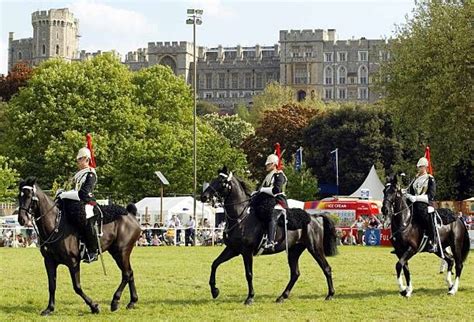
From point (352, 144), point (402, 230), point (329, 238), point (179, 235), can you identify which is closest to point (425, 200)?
point (402, 230)

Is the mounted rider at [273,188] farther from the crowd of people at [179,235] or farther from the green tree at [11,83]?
the green tree at [11,83]

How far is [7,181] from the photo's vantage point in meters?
57.9

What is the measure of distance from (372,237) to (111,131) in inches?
1136

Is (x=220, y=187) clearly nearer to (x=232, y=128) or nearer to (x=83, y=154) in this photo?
(x=83, y=154)

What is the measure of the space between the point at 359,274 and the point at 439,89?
943 inches

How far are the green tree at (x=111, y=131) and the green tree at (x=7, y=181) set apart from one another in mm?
2579

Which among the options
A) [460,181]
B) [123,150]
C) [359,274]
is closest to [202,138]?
[123,150]

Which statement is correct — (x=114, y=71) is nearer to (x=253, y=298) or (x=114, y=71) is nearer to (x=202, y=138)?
(x=202, y=138)

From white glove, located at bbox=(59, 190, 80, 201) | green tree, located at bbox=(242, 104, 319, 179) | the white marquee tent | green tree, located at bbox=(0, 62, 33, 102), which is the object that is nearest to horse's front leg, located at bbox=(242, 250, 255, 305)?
white glove, located at bbox=(59, 190, 80, 201)

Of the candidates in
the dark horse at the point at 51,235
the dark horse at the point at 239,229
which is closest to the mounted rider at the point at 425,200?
the dark horse at the point at 239,229

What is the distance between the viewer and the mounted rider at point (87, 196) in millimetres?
15594

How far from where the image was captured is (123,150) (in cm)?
6312

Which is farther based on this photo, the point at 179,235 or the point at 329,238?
the point at 179,235

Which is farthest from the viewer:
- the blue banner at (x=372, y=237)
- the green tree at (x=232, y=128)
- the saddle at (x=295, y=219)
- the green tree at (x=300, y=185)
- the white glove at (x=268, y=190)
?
the green tree at (x=232, y=128)
